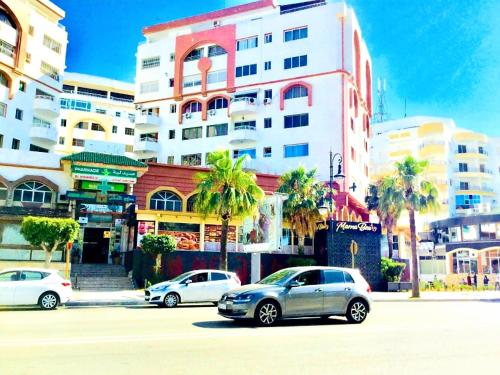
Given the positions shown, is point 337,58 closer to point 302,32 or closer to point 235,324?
point 302,32

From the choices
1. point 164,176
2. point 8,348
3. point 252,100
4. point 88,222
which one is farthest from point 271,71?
point 8,348

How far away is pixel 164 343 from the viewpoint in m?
9.20

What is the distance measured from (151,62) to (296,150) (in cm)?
2224

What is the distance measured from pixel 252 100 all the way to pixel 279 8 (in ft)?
41.7

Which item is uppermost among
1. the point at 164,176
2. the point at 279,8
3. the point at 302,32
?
the point at 279,8

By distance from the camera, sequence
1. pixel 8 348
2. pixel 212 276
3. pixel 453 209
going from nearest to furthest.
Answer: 1. pixel 8 348
2. pixel 212 276
3. pixel 453 209

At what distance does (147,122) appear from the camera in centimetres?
5400

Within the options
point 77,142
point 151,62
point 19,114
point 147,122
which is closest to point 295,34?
point 151,62

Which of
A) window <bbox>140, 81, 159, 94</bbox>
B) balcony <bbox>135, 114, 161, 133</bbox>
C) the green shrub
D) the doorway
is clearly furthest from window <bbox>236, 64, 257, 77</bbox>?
the green shrub

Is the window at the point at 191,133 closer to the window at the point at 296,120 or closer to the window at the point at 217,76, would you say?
the window at the point at 217,76

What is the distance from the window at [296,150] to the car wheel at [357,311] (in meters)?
34.0

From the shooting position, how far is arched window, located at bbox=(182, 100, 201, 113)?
54031 millimetres

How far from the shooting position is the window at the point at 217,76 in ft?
173

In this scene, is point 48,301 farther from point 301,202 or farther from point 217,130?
point 217,130
